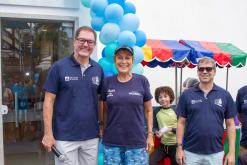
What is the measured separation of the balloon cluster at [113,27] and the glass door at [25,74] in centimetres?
119

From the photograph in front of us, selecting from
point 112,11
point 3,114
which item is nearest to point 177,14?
point 112,11

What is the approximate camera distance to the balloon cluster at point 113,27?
3830mm

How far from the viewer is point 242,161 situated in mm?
4414

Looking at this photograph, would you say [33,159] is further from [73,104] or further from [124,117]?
[124,117]

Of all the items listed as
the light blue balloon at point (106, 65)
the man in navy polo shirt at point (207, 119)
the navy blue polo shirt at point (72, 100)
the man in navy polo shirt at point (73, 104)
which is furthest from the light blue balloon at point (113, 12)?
the man in navy polo shirt at point (207, 119)

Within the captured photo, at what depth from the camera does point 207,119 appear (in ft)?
10.3

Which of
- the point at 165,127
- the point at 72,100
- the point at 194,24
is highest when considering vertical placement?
the point at 194,24

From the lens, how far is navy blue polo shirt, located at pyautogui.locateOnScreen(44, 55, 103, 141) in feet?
9.49

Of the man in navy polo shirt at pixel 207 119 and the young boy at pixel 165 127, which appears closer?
the man in navy polo shirt at pixel 207 119

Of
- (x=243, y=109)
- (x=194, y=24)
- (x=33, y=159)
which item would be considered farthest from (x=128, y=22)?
(x=194, y=24)

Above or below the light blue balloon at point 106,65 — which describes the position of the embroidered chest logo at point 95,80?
below

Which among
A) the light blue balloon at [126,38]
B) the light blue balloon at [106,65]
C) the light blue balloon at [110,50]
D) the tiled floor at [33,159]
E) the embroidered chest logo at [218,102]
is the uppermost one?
the light blue balloon at [126,38]

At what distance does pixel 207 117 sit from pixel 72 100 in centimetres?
124

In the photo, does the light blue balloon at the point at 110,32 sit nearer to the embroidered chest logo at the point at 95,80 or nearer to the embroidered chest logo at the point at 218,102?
the embroidered chest logo at the point at 95,80
